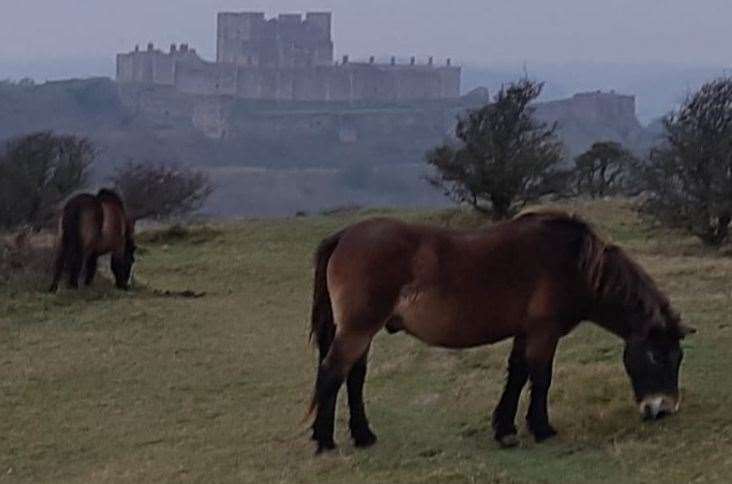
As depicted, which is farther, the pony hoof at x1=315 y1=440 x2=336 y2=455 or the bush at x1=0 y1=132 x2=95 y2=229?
the bush at x1=0 y1=132 x2=95 y2=229

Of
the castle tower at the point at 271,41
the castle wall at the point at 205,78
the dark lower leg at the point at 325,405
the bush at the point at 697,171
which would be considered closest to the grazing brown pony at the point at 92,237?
the bush at the point at 697,171

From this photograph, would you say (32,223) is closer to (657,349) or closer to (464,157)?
(464,157)

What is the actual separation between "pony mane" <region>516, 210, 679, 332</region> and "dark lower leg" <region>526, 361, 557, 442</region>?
54cm

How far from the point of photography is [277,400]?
10.2 meters

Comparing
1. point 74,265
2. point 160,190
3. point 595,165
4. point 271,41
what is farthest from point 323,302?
point 271,41

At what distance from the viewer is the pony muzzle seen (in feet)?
24.9

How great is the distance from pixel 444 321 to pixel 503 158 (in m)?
20.7

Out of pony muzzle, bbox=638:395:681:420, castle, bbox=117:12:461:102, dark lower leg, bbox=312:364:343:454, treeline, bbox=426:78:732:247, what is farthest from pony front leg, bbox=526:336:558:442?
castle, bbox=117:12:461:102

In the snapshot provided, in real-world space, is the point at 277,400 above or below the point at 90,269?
above

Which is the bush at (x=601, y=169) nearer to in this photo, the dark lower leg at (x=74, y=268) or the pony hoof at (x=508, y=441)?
the dark lower leg at (x=74, y=268)

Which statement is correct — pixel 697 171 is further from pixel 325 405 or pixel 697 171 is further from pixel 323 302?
pixel 325 405

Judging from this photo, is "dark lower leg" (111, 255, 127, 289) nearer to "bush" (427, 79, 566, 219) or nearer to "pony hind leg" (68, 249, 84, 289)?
"pony hind leg" (68, 249, 84, 289)

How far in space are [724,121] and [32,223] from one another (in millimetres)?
15330

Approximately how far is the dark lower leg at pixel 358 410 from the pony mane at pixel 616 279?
1.44 m
